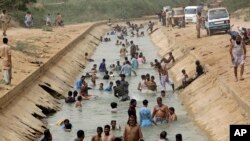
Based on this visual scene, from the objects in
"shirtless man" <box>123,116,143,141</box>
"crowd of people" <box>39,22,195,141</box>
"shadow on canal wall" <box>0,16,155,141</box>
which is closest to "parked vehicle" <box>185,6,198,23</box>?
"crowd of people" <box>39,22,195,141</box>

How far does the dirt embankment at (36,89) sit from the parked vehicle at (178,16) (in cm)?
1575

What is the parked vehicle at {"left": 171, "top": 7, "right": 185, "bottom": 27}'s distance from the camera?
6072 cm

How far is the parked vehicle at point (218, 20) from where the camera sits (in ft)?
135

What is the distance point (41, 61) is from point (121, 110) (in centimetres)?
976

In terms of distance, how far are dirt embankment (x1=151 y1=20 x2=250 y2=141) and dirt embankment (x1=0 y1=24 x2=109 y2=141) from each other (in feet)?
18.7

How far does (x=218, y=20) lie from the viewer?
135 ft

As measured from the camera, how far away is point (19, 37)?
45094 millimetres

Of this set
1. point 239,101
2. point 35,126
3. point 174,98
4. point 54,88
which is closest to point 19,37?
point 54,88

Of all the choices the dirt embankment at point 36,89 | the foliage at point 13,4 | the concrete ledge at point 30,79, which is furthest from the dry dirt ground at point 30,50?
the foliage at point 13,4

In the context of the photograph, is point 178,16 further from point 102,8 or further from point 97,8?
point 102,8

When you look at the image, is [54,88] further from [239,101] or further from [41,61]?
[239,101]

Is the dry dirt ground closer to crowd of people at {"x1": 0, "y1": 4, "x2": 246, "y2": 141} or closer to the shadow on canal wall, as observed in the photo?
the shadow on canal wall

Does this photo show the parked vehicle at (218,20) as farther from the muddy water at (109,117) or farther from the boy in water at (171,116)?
the boy in water at (171,116)

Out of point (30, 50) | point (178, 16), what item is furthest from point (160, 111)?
point (178, 16)
